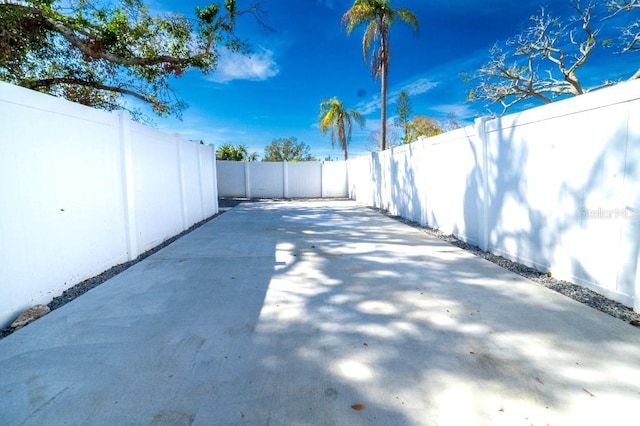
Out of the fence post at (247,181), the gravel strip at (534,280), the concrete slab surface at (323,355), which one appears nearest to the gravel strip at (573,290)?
the gravel strip at (534,280)

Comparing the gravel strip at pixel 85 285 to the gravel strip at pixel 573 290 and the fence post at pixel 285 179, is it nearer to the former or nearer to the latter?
the gravel strip at pixel 573 290

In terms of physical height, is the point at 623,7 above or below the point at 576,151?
above

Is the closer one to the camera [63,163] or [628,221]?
[628,221]

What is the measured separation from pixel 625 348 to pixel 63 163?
5.35 meters

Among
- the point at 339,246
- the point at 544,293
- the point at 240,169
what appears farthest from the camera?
the point at 240,169

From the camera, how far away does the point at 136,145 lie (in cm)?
505

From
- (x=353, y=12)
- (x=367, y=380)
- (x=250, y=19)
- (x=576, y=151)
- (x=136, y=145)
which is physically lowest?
(x=367, y=380)

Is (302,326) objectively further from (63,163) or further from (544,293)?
(63,163)

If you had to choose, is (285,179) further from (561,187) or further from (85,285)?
(561,187)

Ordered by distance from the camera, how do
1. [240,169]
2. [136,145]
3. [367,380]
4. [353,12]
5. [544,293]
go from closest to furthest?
[367,380], [544,293], [136,145], [353,12], [240,169]

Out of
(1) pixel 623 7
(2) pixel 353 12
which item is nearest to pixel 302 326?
(1) pixel 623 7

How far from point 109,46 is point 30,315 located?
7.76 meters

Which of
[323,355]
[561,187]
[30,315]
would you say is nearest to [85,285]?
[30,315]

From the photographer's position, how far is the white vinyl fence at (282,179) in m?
17.2
